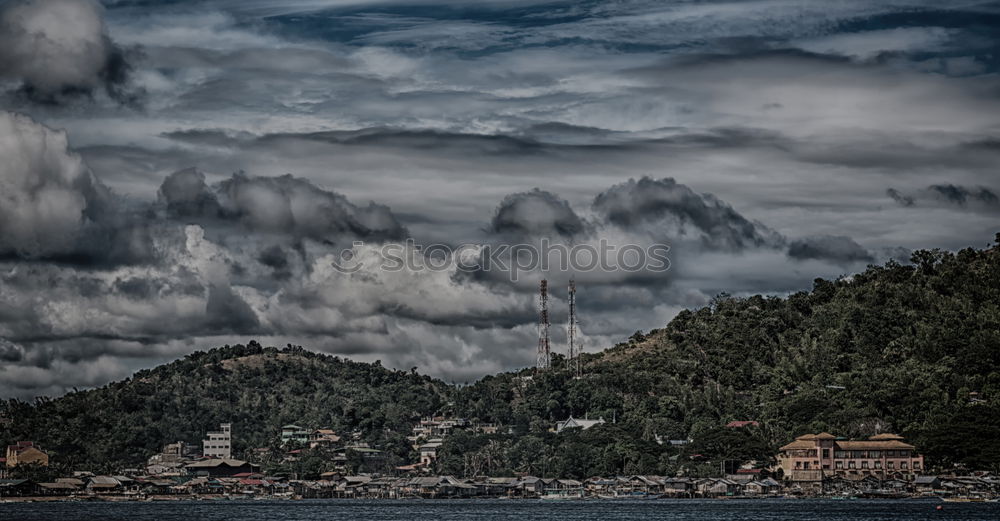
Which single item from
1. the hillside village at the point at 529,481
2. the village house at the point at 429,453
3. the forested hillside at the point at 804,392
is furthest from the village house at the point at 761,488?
the village house at the point at 429,453

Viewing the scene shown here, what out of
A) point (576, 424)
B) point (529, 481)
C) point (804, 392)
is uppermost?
point (804, 392)

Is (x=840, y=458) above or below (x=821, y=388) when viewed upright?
below

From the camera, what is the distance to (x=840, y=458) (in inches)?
5743

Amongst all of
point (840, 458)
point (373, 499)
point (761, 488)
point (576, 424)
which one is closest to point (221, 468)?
point (373, 499)

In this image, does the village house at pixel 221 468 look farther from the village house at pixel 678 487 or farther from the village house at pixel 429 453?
the village house at pixel 678 487

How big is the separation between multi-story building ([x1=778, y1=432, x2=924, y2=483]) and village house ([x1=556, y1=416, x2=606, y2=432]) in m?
36.4

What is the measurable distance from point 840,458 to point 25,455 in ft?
366

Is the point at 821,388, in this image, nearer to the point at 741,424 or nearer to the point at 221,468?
the point at 741,424

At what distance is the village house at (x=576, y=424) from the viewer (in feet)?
591

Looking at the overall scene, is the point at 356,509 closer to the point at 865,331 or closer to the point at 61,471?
the point at 61,471

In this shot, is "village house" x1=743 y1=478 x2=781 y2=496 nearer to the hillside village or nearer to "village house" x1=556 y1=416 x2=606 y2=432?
the hillside village

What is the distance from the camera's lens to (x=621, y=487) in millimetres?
153625

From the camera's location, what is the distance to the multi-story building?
141375 mm

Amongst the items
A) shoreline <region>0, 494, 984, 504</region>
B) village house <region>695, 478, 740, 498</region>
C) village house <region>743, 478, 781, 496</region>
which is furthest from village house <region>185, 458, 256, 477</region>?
village house <region>743, 478, 781, 496</region>
